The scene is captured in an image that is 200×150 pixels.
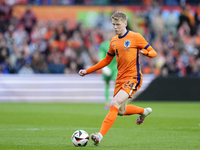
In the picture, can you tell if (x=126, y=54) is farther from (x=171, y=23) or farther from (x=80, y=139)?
(x=171, y=23)

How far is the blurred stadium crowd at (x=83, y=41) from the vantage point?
17.1m

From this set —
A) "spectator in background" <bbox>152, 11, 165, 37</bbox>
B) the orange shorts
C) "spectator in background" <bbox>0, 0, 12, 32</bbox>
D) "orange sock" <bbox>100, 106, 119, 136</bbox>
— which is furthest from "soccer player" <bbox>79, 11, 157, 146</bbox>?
"spectator in background" <bbox>0, 0, 12, 32</bbox>

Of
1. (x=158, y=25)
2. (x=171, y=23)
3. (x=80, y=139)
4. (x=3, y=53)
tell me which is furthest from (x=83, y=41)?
(x=80, y=139)

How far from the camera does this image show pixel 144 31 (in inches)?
790

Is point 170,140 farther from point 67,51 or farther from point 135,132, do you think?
point 67,51

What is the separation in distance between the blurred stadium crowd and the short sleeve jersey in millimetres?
10285

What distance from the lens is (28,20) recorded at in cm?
1927

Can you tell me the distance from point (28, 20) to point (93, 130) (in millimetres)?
12352

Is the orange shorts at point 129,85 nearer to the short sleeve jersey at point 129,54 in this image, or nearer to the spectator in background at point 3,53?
the short sleeve jersey at point 129,54

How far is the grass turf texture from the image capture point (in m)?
6.22

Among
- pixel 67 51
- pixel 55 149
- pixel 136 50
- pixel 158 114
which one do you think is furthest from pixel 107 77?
pixel 55 149

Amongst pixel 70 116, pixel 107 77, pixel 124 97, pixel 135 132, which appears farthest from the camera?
pixel 107 77

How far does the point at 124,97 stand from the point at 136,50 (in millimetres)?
882

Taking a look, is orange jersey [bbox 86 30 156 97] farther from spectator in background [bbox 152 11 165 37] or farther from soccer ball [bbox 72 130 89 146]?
spectator in background [bbox 152 11 165 37]
